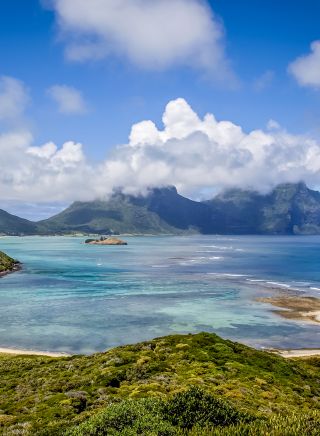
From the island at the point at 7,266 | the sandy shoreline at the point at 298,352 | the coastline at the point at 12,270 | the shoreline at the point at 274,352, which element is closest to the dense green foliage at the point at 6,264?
the island at the point at 7,266

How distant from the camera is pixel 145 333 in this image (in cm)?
7294

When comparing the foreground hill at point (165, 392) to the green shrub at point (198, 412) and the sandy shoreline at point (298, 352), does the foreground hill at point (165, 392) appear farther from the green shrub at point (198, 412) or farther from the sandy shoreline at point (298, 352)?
the sandy shoreline at point (298, 352)

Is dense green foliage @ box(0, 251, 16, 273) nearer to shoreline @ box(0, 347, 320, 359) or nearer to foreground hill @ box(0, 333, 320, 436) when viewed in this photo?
shoreline @ box(0, 347, 320, 359)

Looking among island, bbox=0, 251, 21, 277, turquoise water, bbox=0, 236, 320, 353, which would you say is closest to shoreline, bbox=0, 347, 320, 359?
turquoise water, bbox=0, 236, 320, 353

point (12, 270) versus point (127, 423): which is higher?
point (127, 423)

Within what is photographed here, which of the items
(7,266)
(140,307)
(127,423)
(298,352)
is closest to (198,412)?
(127,423)

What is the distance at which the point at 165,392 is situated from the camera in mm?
30641

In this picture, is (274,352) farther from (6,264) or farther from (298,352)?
(6,264)

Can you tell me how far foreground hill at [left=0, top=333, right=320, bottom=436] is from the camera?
751 inches

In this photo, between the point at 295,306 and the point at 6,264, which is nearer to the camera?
the point at 295,306

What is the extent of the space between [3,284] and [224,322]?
77350 mm

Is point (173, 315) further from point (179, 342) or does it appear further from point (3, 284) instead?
point (3, 284)

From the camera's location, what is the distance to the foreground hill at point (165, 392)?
1908 cm

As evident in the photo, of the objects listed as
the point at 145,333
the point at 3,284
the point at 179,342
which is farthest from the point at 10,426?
the point at 3,284
